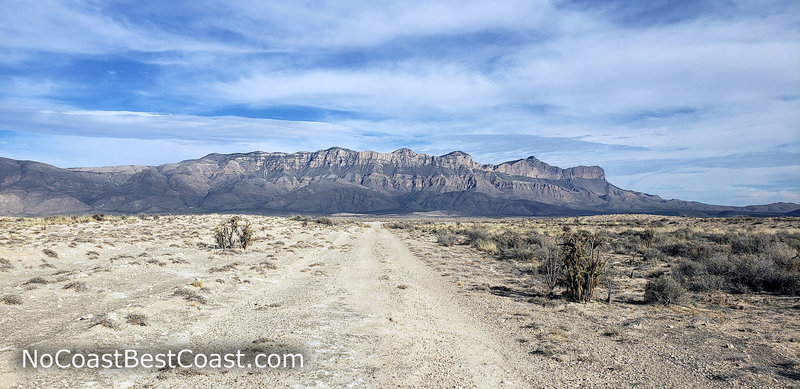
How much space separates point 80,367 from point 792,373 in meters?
12.1

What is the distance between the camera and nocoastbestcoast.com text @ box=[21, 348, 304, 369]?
6.88 metres

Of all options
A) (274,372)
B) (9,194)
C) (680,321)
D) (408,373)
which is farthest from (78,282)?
(9,194)

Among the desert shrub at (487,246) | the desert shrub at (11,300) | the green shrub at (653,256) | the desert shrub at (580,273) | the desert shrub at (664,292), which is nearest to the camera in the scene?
the desert shrub at (11,300)

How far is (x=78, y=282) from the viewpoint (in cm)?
1262

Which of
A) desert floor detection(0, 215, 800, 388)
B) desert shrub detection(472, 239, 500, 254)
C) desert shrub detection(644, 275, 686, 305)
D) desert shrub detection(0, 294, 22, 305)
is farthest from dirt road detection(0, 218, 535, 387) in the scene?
desert shrub detection(472, 239, 500, 254)

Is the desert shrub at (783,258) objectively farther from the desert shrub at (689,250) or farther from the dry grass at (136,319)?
the dry grass at (136,319)

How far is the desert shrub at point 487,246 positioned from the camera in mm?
27812

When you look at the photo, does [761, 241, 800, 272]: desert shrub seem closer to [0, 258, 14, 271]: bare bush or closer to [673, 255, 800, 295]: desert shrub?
[673, 255, 800, 295]: desert shrub

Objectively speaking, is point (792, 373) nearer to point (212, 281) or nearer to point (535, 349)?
point (535, 349)

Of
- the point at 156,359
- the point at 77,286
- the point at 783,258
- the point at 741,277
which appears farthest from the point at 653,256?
the point at 77,286

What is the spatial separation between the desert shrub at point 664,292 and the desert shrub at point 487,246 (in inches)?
563

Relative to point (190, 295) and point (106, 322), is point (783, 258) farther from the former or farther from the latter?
point (106, 322)

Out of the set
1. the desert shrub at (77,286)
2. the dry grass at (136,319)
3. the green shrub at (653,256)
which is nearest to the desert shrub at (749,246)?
the green shrub at (653,256)

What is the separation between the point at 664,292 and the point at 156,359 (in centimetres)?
1349
